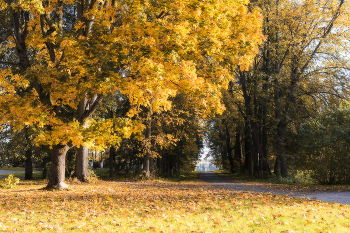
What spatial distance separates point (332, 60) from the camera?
64.9 feet

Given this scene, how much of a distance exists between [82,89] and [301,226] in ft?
22.9

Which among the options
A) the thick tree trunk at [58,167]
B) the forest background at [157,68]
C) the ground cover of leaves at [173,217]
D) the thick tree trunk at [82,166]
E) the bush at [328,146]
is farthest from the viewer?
the thick tree trunk at [82,166]

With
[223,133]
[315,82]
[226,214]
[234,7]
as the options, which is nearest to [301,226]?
[226,214]

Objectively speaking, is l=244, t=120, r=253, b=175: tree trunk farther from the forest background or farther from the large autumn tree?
the large autumn tree

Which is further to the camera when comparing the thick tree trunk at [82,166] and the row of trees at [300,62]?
the row of trees at [300,62]

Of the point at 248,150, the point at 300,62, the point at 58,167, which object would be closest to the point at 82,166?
the point at 58,167

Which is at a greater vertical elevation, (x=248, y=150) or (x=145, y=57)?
(x=145, y=57)

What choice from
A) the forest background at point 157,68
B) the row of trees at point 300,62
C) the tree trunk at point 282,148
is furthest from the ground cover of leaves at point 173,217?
→ the tree trunk at point 282,148

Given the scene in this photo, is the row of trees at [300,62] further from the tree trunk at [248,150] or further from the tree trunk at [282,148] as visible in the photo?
the tree trunk at [248,150]

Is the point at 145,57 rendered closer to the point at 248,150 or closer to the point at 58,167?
the point at 58,167

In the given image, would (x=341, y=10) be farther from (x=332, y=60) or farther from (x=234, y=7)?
(x=234, y=7)

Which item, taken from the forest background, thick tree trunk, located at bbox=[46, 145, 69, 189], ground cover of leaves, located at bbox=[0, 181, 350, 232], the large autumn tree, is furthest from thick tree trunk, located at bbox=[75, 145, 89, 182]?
ground cover of leaves, located at bbox=[0, 181, 350, 232]

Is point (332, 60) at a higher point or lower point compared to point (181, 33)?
higher

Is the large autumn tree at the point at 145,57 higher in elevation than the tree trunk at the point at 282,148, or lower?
higher
